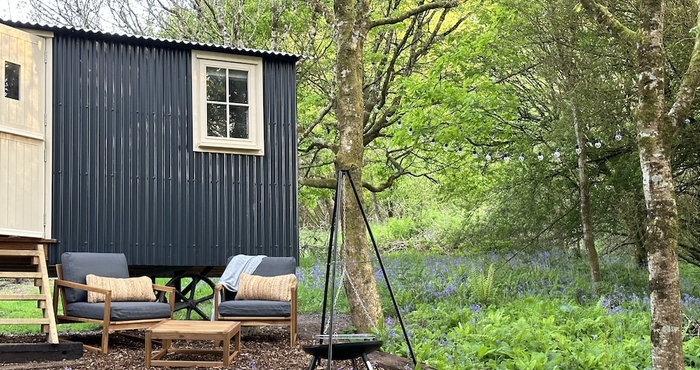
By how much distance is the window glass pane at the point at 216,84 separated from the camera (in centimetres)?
837

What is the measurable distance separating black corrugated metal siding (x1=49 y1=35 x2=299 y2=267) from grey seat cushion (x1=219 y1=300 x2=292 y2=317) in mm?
1000

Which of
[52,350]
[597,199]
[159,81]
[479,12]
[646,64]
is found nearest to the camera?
[646,64]

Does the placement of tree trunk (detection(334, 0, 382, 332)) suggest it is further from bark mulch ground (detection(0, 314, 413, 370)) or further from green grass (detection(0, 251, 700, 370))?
bark mulch ground (detection(0, 314, 413, 370))

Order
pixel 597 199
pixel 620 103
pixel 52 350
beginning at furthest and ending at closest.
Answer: pixel 597 199 < pixel 620 103 < pixel 52 350

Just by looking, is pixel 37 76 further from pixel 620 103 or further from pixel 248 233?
pixel 620 103

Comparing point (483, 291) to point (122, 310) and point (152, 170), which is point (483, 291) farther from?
point (122, 310)

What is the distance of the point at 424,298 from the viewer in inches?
352

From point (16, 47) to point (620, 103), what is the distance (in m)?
6.73

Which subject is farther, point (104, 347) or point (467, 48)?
point (467, 48)

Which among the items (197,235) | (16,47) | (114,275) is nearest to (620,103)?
(197,235)

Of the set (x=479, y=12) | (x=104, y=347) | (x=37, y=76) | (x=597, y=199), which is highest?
(x=479, y=12)

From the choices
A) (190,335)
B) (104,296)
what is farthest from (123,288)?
(190,335)

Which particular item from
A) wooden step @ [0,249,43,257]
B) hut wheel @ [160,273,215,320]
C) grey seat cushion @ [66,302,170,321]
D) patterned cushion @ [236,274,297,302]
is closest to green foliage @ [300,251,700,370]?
patterned cushion @ [236,274,297,302]

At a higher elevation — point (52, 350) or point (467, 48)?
point (467, 48)
